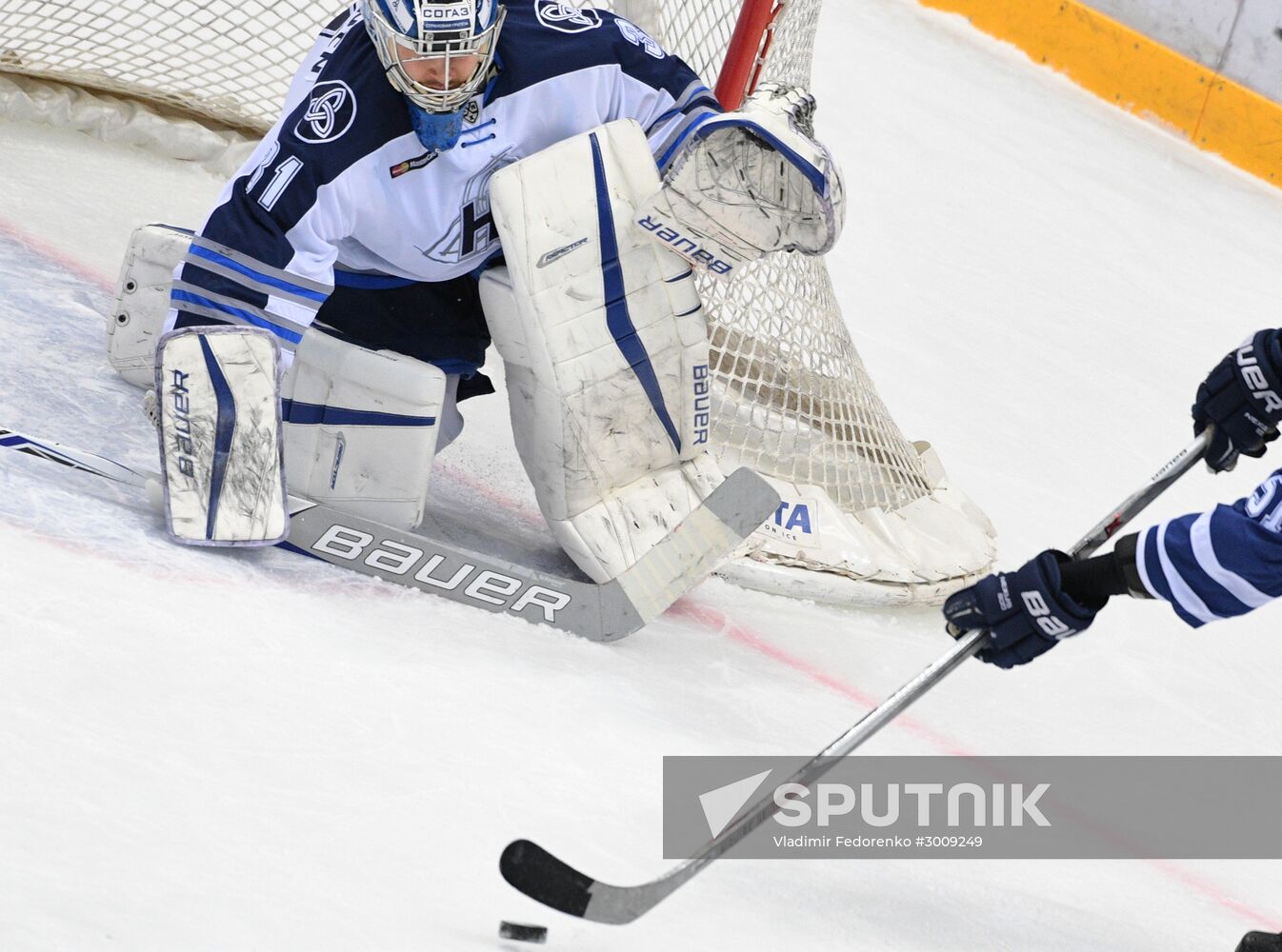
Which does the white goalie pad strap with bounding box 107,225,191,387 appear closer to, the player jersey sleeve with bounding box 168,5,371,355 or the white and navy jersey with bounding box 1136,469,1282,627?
the player jersey sleeve with bounding box 168,5,371,355

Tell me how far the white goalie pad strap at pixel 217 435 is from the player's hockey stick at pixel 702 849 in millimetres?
728

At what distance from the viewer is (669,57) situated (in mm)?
2355

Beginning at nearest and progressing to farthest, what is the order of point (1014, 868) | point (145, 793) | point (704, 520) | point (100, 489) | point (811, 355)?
1. point (145, 793)
2. point (1014, 868)
3. point (100, 489)
4. point (704, 520)
5. point (811, 355)

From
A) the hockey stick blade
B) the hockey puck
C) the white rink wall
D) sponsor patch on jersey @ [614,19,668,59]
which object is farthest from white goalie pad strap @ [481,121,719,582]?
the white rink wall

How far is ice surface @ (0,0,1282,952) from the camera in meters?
1.43

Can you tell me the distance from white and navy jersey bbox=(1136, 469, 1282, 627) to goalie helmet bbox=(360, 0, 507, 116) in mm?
1072

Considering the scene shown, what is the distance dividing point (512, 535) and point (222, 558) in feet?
2.14

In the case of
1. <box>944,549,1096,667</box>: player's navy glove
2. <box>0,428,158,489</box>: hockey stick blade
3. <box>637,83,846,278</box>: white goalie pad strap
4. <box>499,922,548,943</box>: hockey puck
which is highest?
<box>637,83,846,278</box>: white goalie pad strap

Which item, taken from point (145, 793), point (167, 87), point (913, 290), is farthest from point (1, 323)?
point (913, 290)

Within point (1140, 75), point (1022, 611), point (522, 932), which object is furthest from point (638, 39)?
point (1140, 75)

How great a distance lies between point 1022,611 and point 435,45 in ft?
3.42

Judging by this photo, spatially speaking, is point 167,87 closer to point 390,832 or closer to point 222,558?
point 222,558

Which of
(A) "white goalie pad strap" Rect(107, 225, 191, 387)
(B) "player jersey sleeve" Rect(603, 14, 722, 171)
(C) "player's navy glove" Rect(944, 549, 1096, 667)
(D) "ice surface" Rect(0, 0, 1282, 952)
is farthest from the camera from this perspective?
(A) "white goalie pad strap" Rect(107, 225, 191, 387)

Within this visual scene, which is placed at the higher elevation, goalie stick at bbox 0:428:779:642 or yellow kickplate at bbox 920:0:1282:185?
yellow kickplate at bbox 920:0:1282:185
